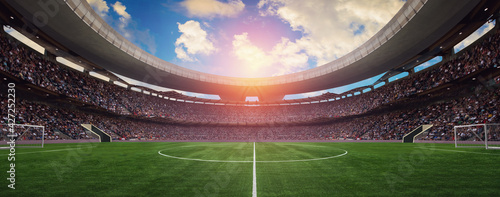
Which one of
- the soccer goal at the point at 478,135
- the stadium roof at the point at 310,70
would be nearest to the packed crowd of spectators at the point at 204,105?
the stadium roof at the point at 310,70

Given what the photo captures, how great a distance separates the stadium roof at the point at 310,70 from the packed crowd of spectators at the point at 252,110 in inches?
102

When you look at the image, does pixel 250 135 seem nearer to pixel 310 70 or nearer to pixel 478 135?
pixel 310 70

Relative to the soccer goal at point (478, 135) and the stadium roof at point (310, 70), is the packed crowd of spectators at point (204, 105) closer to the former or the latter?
the stadium roof at point (310, 70)

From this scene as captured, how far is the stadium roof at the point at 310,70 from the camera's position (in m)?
20.5

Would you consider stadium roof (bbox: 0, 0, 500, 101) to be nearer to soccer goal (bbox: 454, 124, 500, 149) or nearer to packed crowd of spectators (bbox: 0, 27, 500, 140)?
packed crowd of spectators (bbox: 0, 27, 500, 140)

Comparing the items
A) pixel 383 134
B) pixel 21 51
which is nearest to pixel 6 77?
pixel 21 51

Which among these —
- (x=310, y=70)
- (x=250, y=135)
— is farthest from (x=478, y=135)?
(x=250, y=135)

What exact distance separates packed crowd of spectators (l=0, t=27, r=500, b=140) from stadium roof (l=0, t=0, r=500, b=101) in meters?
2.59

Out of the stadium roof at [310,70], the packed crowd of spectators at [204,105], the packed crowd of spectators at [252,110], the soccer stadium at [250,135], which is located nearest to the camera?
the soccer stadium at [250,135]

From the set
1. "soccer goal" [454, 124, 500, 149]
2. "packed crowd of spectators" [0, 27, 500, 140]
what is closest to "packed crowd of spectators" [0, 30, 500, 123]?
"packed crowd of spectators" [0, 27, 500, 140]

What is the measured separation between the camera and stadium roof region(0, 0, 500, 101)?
20484 millimetres

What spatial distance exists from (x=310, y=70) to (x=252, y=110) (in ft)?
73.2

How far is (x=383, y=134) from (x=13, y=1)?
144ft

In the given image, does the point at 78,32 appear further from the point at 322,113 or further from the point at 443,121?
the point at 322,113
